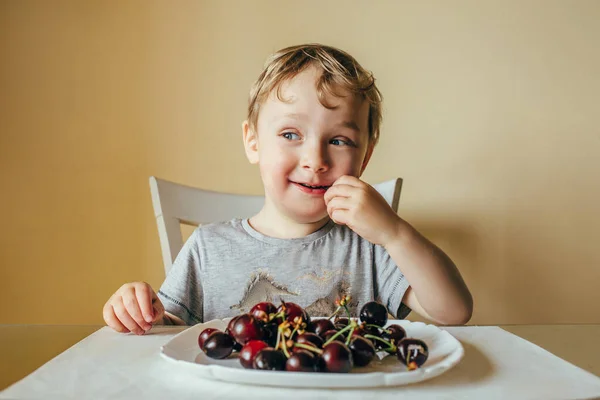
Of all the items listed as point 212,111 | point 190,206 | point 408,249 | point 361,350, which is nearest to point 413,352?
point 361,350

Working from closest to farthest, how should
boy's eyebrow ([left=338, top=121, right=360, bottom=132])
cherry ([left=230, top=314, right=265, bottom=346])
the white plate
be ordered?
the white plate, cherry ([left=230, top=314, right=265, bottom=346]), boy's eyebrow ([left=338, top=121, right=360, bottom=132])

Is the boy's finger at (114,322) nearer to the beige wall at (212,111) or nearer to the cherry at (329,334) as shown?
the cherry at (329,334)

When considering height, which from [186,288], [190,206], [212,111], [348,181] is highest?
[212,111]

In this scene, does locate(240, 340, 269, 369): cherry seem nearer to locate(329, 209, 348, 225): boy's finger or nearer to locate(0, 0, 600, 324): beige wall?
locate(329, 209, 348, 225): boy's finger

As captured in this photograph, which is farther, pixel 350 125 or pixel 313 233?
pixel 313 233

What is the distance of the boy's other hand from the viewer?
68cm

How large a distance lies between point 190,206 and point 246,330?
2.48 ft

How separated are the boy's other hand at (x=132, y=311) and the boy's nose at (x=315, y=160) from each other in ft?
1.14

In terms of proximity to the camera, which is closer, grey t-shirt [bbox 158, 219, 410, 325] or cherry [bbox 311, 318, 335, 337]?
cherry [bbox 311, 318, 335, 337]

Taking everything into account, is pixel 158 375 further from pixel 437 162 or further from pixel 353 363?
pixel 437 162

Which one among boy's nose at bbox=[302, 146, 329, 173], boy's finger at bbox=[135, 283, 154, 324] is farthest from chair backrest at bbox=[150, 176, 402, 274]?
boy's finger at bbox=[135, 283, 154, 324]

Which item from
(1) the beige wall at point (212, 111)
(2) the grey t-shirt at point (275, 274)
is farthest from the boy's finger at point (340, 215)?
(1) the beige wall at point (212, 111)

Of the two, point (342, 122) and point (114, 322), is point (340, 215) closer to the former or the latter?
point (342, 122)

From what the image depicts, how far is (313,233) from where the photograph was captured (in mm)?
1113
